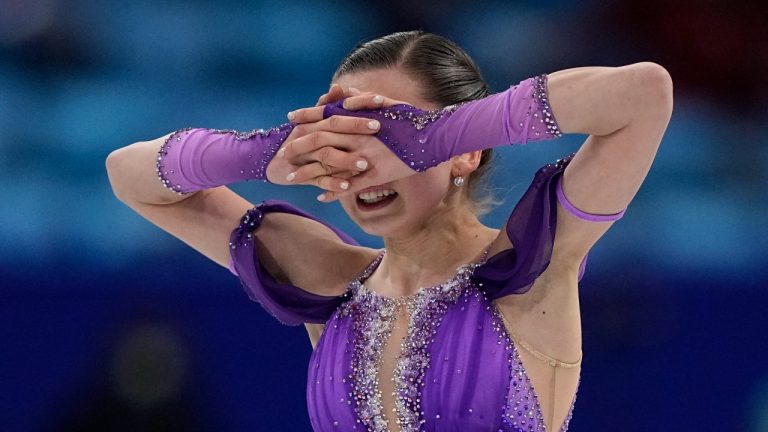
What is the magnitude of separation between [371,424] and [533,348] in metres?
0.29

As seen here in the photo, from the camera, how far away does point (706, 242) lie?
2721 mm

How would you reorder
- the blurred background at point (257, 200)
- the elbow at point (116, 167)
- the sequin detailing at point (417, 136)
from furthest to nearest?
the blurred background at point (257, 200)
the elbow at point (116, 167)
the sequin detailing at point (417, 136)

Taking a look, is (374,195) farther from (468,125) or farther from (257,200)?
(257,200)

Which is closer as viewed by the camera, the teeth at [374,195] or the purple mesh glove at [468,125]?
the purple mesh glove at [468,125]

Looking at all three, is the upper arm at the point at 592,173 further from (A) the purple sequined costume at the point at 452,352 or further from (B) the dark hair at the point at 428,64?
(B) the dark hair at the point at 428,64

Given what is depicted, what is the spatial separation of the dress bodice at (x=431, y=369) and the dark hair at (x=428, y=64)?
273mm

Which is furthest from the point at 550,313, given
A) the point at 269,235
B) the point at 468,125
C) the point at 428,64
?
the point at 269,235

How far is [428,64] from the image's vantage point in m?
1.71

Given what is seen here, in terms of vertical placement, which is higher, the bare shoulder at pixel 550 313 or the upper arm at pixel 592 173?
the upper arm at pixel 592 173

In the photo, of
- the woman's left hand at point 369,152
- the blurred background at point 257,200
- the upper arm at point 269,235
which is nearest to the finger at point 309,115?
the woman's left hand at point 369,152

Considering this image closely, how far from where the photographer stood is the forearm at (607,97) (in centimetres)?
137

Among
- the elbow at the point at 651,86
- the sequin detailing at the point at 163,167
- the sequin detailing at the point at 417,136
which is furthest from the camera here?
the sequin detailing at the point at 163,167

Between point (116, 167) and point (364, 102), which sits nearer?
point (364, 102)

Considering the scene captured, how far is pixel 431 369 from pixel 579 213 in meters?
0.35
